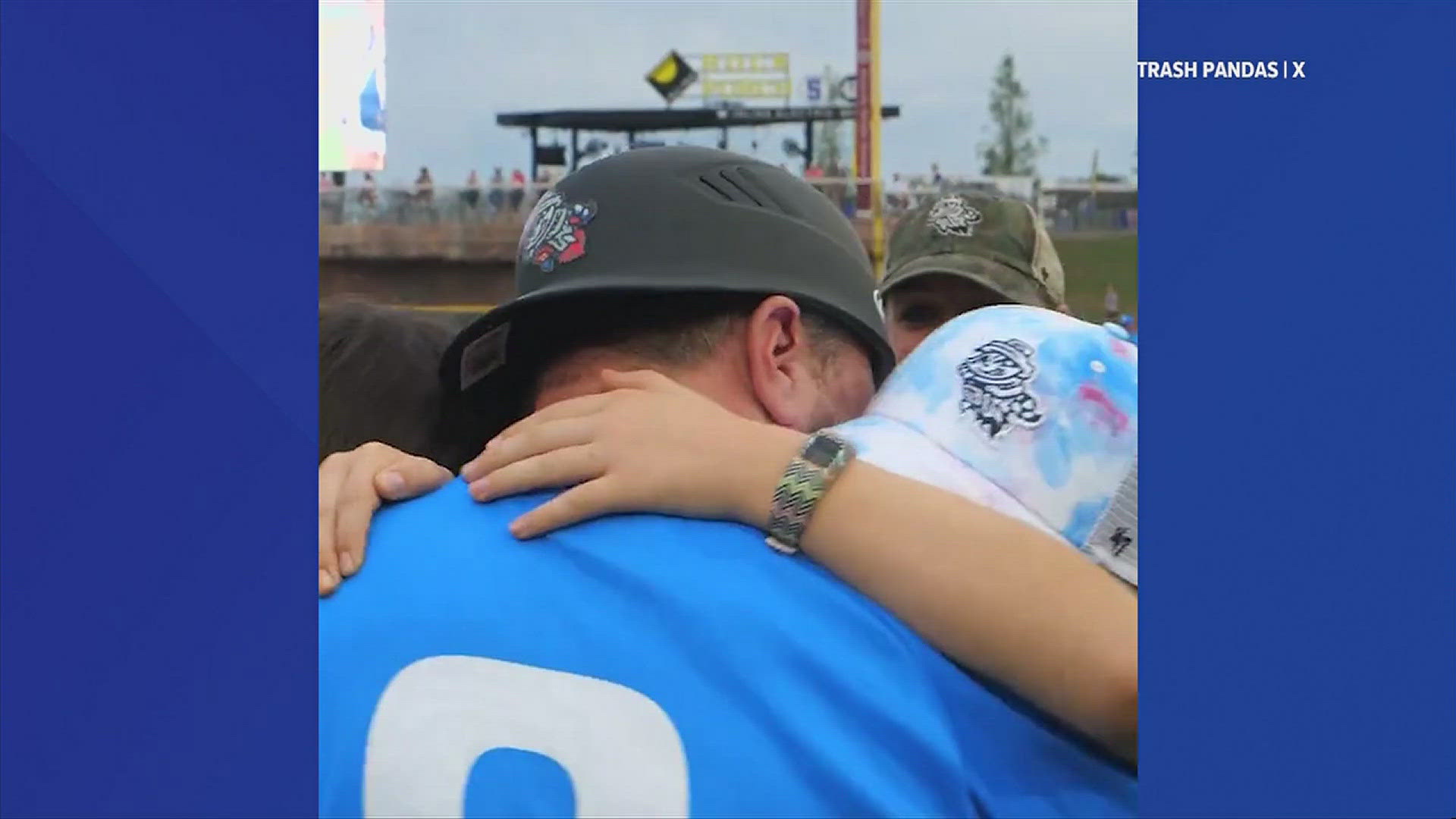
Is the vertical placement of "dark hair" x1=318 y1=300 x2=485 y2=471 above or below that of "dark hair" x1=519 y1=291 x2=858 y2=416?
below

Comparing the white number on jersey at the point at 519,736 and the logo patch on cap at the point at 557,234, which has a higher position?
the logo patch on cap at the point at 557,234

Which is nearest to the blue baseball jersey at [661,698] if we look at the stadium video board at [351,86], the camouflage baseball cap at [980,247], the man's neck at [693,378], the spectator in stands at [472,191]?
the man's neck at [693,378]

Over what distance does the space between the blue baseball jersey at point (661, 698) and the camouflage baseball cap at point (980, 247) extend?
105 cm

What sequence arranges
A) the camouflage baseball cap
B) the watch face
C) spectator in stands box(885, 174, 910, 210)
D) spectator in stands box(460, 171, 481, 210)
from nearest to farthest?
the watch face < spectator in stands box(460, 171, 481, 210) < spectator in stands box(885, 174, 910, 210) < the camouflage baseball cap

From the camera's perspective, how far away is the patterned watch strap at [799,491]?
39.6 inches

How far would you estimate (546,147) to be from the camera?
142 centimetres

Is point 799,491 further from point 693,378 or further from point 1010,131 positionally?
point 1010,131

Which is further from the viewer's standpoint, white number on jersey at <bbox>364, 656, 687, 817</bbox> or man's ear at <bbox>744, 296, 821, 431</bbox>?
man's ear at <bbox>744, 296, 821, 431</bbox>

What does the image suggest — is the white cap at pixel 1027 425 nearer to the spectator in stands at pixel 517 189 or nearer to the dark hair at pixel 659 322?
the dark hair at pixel 659 322

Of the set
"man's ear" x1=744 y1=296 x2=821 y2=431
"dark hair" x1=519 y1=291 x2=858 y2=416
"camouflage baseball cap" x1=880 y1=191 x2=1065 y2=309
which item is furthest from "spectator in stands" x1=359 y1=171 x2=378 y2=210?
"camouflage baseball cap" x1=880 y1=191 x2=1065 y2=309

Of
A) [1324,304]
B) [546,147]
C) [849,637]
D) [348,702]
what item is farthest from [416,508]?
[1324,304]

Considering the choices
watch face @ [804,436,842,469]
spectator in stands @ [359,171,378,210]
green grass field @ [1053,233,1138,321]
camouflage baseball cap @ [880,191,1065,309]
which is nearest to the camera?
watch face @ [804,436,842,469]

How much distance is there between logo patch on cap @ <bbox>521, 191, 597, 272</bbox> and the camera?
3.69 feet

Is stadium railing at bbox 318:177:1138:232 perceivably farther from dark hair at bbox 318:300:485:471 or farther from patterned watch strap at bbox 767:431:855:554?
patterned watch strap at bbox 767:431:855:554
